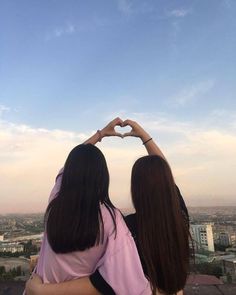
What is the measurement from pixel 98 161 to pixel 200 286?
2601 millimetres

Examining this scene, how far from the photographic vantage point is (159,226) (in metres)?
1.87

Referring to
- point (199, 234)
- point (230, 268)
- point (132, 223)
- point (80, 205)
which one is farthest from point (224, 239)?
point (80, 205)

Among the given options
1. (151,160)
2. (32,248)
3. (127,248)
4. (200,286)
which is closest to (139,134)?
(151,160)

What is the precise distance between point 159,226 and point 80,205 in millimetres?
457

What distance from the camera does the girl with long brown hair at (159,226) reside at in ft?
6.05

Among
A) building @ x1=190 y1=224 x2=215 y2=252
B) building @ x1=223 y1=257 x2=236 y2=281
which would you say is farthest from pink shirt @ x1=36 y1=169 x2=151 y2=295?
building @ x1=223 y1=257 x2=236 y2=281

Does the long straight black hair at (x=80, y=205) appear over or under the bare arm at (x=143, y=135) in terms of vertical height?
under

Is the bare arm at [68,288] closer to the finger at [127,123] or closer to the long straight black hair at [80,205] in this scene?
the long straight black hair at [80,205]

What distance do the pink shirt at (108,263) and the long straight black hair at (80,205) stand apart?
0.10ft

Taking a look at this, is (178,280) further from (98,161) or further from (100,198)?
(98,161)

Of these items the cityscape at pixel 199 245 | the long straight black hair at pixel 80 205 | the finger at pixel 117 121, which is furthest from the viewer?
the cityscape at pixel 199 245

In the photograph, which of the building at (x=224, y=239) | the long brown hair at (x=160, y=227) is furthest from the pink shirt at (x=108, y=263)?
the building at (x=224, y=239)

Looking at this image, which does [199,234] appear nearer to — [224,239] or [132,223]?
[132,223]

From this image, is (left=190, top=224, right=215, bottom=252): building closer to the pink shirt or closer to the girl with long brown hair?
the girl with long brown hair
